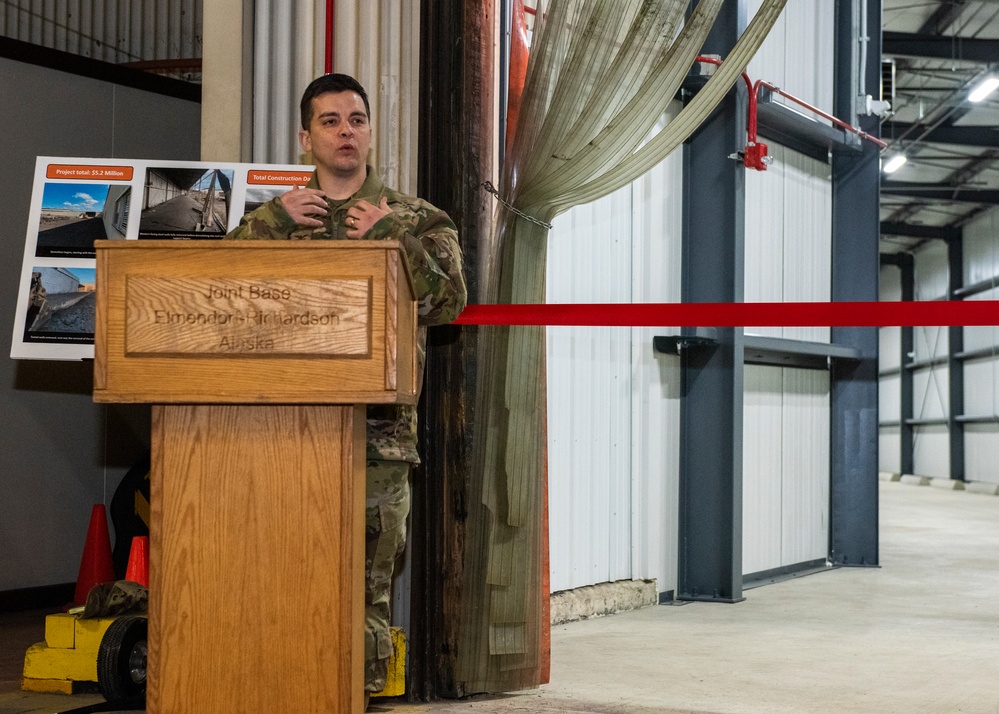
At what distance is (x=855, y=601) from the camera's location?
6.05 m

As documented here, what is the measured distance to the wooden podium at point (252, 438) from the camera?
1934 mm

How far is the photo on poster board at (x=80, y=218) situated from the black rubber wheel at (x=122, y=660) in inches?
48.0

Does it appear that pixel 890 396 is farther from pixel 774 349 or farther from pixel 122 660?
pixel 122 660

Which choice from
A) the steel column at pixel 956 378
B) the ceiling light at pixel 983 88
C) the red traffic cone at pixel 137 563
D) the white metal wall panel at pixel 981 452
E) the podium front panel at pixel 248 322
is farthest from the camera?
the steel column at pixel 956 378

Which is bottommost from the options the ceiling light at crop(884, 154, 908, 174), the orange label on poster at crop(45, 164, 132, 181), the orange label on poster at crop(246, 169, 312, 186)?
the orange label on poster at crop(246, 169, 312, 186)

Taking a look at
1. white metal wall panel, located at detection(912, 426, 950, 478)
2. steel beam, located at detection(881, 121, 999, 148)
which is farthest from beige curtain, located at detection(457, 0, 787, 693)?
white metal wall panel, located at detection(912, 426, 950, 478)

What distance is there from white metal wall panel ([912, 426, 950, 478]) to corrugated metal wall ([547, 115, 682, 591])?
16908 millimetres

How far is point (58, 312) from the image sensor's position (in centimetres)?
356

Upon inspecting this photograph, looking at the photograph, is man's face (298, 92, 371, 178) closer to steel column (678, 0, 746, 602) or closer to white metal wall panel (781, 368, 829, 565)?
steel column (678, 0, 746, 602)

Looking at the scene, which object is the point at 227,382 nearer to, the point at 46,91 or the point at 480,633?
the point at 480,633

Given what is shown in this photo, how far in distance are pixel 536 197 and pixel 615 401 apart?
6.76ft

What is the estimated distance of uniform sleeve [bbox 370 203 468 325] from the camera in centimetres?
252

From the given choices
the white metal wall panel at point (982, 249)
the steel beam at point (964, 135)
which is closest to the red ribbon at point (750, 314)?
the steel beam at point (964, 135)

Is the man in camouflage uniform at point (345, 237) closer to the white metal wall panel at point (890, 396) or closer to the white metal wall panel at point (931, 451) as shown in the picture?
the white metal wall panel at point (931, 451)
